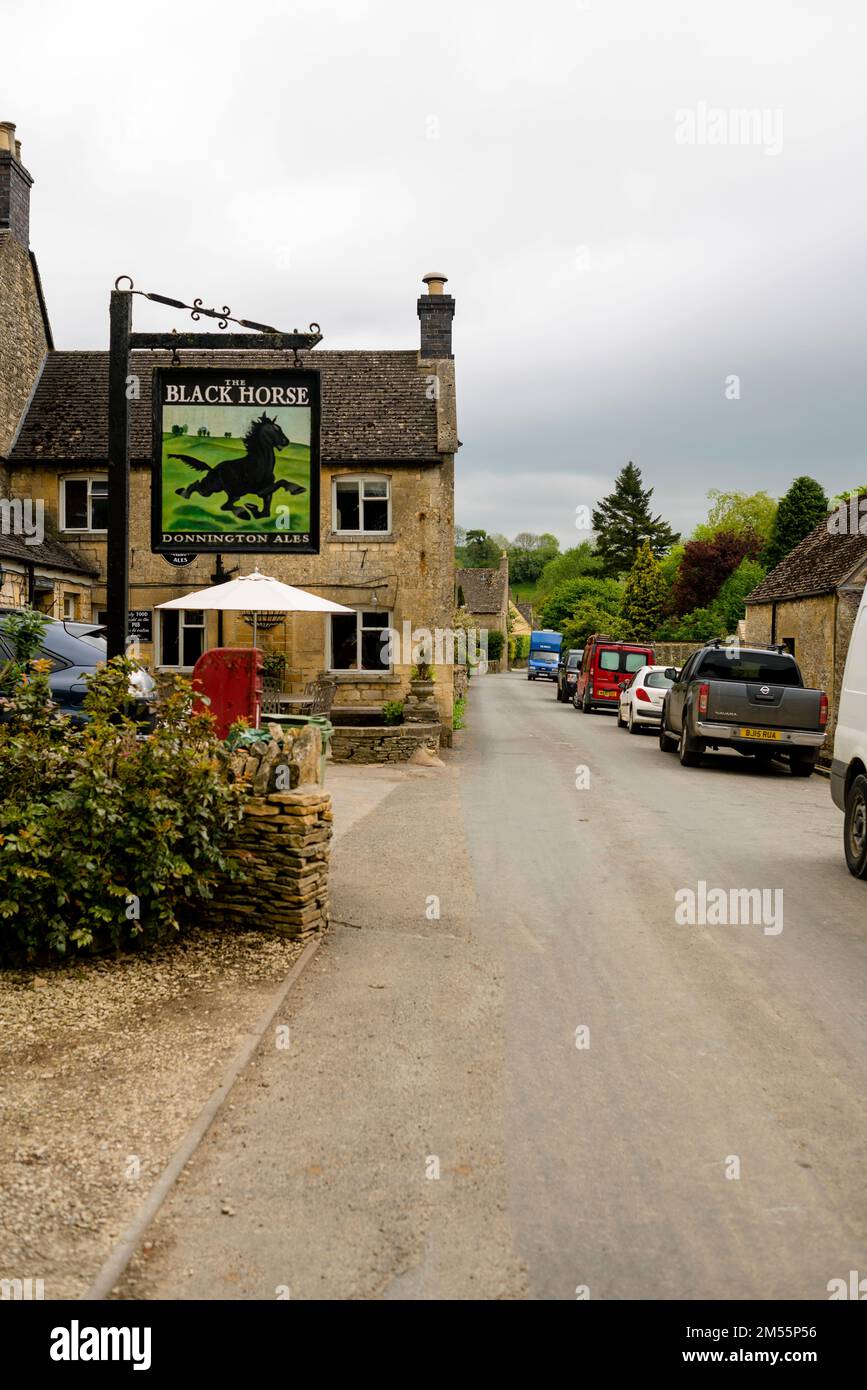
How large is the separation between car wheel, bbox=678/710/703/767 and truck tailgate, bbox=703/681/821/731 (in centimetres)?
85

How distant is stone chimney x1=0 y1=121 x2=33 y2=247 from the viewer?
25.5 meters

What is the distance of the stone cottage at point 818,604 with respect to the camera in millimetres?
23938

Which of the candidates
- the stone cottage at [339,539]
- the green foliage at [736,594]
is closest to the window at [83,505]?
the stone cottage at [339,539]

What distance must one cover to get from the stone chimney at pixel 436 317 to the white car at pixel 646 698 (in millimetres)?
9163

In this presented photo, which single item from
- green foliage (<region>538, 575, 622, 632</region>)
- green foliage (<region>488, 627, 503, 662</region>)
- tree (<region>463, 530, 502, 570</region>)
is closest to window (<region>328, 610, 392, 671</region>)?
green foliage (<region>538, 575, 622, 632</region>)

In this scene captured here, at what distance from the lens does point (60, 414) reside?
2688 cm

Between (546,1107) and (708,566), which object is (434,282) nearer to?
(546,1107)

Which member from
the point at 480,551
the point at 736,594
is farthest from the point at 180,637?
the point at 480,551

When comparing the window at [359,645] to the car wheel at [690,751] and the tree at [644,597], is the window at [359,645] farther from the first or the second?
the tree at [644,597]

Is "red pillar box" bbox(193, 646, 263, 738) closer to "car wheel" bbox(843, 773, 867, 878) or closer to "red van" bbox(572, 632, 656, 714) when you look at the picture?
"car wheel" bbox(843, 773, 867, 878)

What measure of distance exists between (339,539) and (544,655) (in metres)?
46.7
